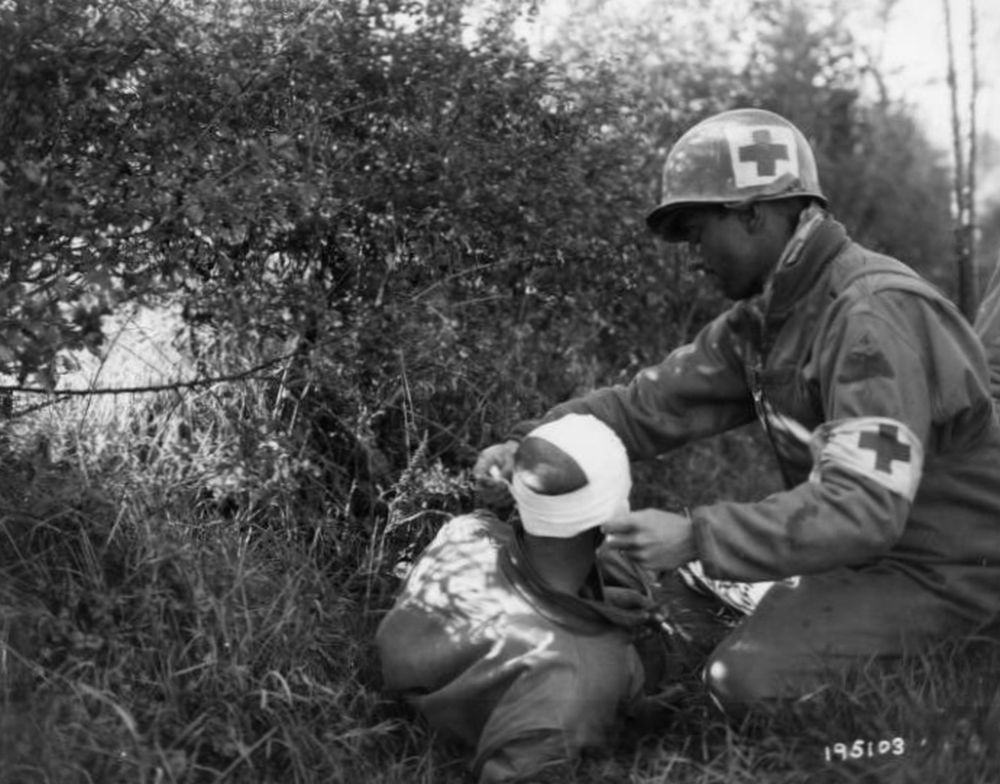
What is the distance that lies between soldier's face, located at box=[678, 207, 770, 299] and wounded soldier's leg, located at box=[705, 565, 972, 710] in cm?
82

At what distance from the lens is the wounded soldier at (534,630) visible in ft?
12.4

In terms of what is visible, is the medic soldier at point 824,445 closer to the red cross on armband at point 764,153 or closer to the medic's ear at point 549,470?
the red cross on armband at point 764,153

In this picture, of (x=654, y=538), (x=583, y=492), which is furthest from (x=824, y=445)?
(x=583, y=492)

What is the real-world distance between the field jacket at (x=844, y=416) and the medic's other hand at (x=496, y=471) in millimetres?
190

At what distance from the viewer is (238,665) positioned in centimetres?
402

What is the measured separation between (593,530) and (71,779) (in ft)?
4.57

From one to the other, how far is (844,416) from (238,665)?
5.39 ft

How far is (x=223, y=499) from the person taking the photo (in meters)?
4.79

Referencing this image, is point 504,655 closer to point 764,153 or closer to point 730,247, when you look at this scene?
point 730,247

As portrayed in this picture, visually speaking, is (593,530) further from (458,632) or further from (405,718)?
(405,718)

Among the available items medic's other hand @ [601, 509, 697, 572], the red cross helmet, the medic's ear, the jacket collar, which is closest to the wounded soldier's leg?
the jacket collar

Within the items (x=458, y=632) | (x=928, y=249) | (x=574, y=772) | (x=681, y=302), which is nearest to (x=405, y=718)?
(x=458, y=632)

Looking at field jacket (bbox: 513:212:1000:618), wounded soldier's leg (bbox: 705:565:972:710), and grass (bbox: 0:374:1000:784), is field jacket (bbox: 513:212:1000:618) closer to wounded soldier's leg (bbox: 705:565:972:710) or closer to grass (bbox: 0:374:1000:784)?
wounded soldier's leg (bbox: 705:565:972:710)

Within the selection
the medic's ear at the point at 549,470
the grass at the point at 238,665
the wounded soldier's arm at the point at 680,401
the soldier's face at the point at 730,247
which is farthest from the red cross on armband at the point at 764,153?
the grass at the point at 238,665
